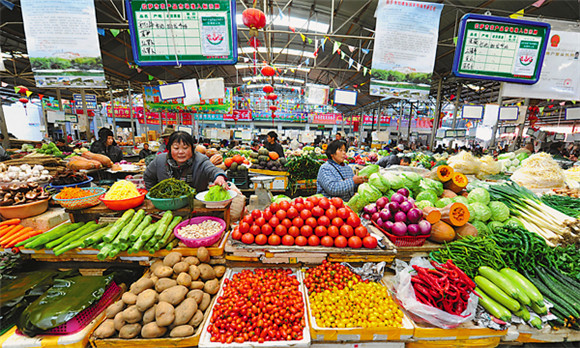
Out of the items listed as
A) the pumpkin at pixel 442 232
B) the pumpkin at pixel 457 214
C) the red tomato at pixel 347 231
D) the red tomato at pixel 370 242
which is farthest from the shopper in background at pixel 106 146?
the pumpkin at pixel 457 214

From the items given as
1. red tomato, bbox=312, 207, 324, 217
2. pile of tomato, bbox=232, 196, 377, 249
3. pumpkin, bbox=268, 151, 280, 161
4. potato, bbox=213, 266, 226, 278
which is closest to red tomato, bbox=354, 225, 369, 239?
pile of tomato, bbox=232, 196, 377, 249

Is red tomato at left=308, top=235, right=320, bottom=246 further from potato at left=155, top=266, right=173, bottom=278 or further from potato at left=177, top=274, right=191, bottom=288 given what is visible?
potato at left=155, top=266, right=173, bottom=278

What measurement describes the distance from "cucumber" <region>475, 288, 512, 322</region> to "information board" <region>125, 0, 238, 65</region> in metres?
4.41

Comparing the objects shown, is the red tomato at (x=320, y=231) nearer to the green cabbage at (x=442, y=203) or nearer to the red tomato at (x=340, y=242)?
the red tomato at (x=340, y=242)

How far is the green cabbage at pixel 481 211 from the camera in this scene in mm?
2709

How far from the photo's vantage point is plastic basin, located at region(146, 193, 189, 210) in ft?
7.59

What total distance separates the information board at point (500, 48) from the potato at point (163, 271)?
5136mm

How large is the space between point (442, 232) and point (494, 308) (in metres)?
0.74

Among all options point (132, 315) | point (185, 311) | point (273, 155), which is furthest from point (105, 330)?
point (273, 155)

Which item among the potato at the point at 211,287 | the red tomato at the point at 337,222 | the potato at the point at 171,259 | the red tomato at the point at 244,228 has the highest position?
the red tomato at the point at 337,222

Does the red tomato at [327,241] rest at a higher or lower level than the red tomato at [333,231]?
lower

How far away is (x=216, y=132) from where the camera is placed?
688 inches

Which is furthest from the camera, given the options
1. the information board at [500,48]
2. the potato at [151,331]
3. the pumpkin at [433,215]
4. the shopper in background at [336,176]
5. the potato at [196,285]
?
the information board at [500,48]

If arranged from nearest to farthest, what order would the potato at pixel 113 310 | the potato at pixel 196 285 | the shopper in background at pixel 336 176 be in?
the potato at pixel 113 310 < the potato at pixel 196 285 < the shopper in background at pixel 336 176
